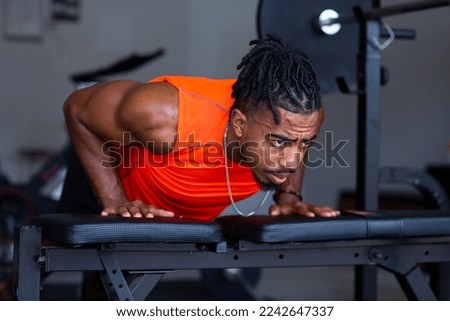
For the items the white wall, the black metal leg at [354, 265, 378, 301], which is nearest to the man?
the black metal leg at [354, 265, 378, 301]

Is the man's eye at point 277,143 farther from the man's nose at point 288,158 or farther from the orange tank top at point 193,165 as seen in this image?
the orange tank top at point 193,165

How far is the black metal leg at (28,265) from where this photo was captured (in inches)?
62.1

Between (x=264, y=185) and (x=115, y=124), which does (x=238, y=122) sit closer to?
(x=264, y=185)

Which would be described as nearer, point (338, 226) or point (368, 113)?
point (338, 226)

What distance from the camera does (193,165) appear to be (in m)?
1.92

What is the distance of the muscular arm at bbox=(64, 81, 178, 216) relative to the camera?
1.80 metres

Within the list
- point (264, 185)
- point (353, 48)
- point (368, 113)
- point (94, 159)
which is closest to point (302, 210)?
point (264, 185)

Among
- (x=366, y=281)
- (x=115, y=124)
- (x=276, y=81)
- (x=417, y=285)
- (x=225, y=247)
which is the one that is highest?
(x=276, y=81)

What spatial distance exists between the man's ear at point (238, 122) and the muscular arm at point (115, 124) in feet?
0.46

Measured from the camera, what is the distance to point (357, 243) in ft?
5.98

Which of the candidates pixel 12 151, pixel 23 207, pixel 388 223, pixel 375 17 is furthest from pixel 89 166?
pixel 12 151

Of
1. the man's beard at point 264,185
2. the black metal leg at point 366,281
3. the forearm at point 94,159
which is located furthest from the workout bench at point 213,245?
the black metal leg at point 366,281

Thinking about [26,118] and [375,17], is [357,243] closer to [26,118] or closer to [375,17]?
[375,17]

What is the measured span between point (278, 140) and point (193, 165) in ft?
0.90
